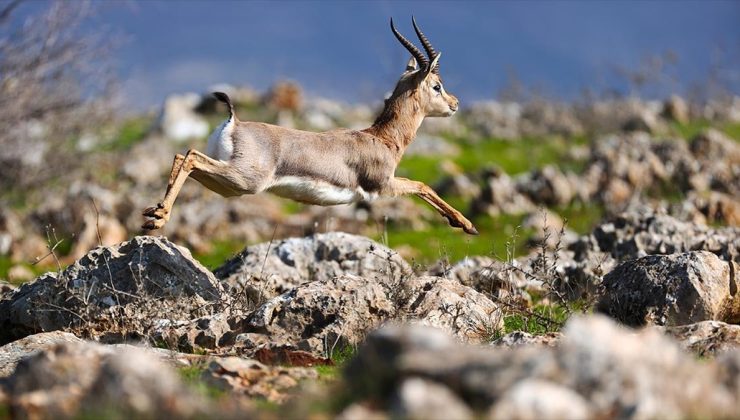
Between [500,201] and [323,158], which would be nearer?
[323,158]

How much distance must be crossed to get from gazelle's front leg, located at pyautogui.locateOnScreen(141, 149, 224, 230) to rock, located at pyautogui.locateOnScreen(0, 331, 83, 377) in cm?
130

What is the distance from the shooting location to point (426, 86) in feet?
42.3

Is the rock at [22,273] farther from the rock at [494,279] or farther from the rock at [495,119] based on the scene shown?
the rock at [495,119]

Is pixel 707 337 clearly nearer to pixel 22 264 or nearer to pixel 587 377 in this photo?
pixel 587 377

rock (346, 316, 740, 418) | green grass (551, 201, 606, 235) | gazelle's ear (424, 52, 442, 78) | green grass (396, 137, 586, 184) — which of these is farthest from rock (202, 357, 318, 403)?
green grass (396, 137, 586, 184)

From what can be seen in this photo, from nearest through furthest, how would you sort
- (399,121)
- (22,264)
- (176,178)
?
(176,178)
(399,121)
(22,264)

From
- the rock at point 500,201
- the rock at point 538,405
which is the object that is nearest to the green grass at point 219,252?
the rock at point 500,201

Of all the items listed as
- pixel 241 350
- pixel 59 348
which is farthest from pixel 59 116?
pixel 59 348

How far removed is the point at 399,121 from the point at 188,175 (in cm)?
365

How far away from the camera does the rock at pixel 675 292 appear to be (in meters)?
8.45

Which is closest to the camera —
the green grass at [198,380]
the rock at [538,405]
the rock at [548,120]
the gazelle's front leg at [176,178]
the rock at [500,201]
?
the rock at [538,405]

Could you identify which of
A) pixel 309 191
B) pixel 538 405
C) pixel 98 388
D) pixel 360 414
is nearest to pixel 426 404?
pixel 360 414

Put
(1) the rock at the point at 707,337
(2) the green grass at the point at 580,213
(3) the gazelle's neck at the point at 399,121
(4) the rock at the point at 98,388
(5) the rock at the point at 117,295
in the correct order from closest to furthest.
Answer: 1. (4) the rock at the point at 98,388
2. (1) the rock at the point at 707,337
3. (5) the rock at the point at 117,295
4. (3) the gazelle's neck at the point at 399,121
5. (2) the green grass at the point at 580,213

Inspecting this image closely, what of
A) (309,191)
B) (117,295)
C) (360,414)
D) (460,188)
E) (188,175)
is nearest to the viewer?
(360,414)
